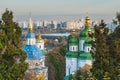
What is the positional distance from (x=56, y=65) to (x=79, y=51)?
281 inches

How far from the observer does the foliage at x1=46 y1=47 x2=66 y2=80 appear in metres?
37.4

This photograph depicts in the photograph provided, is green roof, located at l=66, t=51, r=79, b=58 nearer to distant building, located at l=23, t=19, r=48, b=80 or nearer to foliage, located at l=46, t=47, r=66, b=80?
distant building, located at l=23, t=19, r=48, b=80

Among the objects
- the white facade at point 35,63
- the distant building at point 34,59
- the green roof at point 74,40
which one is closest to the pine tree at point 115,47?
the green roof at point 74,40

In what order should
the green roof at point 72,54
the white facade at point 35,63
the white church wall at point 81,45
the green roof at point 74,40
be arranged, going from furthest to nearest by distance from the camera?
the white facade at point 35,63
the green roof at point 74,40
the green roof at point 72,54
the white church wall at point 81,45

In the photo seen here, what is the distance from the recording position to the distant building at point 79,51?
3017 cm

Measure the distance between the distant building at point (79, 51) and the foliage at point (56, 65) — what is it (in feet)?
16.0

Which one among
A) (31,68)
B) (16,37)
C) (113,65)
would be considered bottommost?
(31,68)

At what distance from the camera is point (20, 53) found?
12922 millimetres

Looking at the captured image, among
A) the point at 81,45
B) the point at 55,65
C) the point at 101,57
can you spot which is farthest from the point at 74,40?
the point at 101,57

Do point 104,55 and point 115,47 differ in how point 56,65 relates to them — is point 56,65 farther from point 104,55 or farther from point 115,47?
point 104,55

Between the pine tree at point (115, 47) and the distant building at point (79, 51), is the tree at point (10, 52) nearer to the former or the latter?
the pine tree at point (115, 47)

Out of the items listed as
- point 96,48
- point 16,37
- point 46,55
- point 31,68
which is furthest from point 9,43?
point 46,55

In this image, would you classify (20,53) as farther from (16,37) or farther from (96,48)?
(96,48)

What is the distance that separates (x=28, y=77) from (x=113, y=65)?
14.8 m
